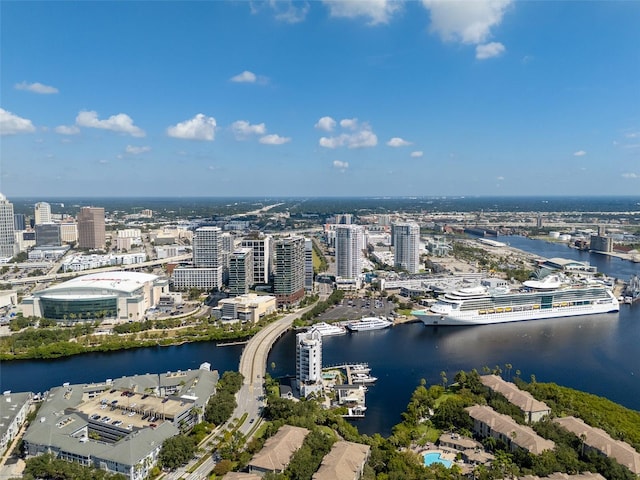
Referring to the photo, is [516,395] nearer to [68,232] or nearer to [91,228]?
[91,228]

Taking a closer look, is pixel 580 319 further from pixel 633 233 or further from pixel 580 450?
pixel 633 233

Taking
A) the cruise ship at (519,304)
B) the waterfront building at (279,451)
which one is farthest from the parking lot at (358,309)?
the waterfront building at (279,451)

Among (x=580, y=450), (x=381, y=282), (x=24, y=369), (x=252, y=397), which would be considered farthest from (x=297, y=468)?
(x=381, y=282)

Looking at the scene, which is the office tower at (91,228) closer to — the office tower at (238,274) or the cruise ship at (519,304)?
the office tower at (238,274)

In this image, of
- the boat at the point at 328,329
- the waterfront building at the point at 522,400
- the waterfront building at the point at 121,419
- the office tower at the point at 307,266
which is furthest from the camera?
the office tower at the point at 307,266

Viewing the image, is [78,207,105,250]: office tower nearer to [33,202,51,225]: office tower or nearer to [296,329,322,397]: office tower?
[33,202,51,225]: office tower

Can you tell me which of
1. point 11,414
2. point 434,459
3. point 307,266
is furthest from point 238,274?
point 434,459
